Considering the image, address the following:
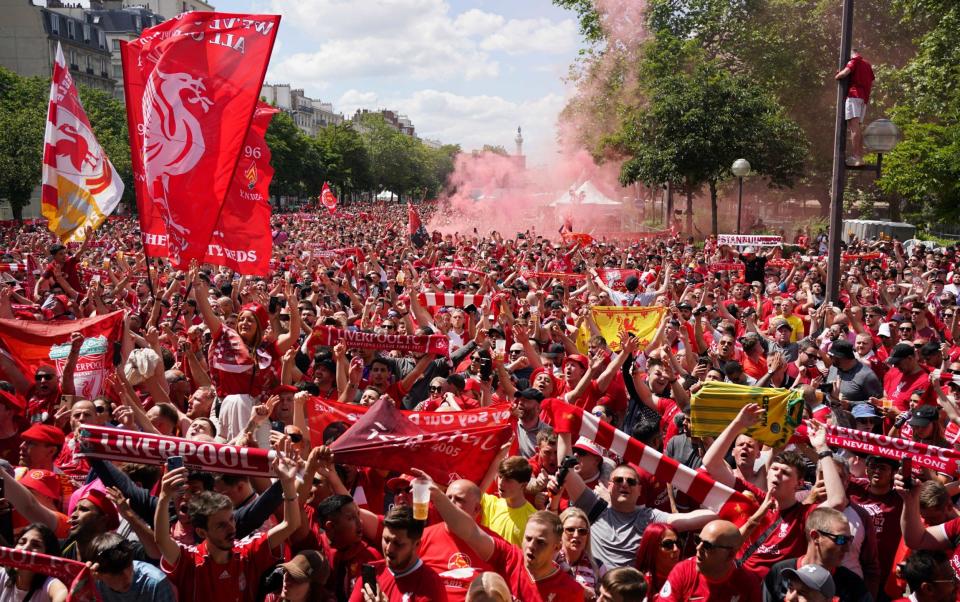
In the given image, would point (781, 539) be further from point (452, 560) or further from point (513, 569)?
point (452, 560)

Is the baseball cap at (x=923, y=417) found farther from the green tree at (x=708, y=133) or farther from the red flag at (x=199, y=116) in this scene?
the green tree at (x=708, y=133)

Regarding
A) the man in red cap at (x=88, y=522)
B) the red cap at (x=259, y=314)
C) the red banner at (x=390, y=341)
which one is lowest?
the man in red cap at (x=88, y=522)

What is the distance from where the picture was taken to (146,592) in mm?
4062

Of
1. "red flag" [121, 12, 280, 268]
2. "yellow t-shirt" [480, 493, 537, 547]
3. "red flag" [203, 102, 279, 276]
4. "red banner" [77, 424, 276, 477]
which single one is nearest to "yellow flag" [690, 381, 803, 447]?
"yellow t-shirt" [480, 493, 537, 547]

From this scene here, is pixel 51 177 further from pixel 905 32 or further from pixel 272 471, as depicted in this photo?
pixel 905 32

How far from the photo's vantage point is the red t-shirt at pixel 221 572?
14.0ft

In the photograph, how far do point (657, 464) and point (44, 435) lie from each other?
3691 mm

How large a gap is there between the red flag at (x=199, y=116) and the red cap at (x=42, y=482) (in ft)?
11.3

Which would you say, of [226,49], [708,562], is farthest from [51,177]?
[708,562]

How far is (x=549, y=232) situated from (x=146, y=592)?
42.9 metres

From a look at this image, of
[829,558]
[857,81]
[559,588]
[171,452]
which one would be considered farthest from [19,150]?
[829,558]

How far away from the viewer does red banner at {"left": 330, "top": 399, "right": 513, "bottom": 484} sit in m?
5.14

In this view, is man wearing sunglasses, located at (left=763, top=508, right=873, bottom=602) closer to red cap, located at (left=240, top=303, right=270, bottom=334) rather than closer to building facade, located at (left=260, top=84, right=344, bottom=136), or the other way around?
red cap, located at (left=240, top=303, right=270, bottom=334)

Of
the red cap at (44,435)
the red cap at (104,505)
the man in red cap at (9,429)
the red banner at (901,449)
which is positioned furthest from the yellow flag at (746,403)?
the man in red cap at (9,429)
